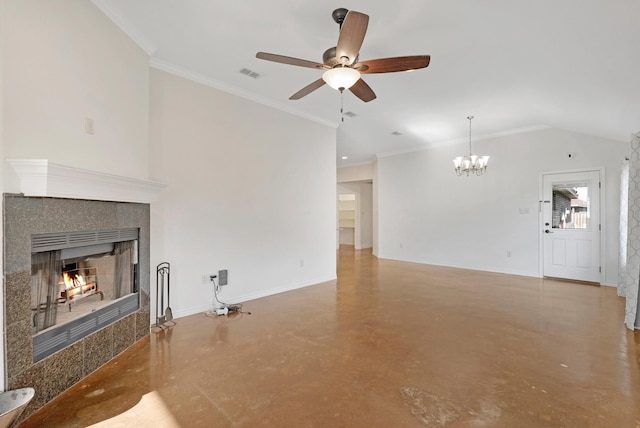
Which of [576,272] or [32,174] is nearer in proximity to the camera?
[32,174]

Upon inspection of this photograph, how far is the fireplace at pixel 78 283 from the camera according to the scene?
213 centimetres

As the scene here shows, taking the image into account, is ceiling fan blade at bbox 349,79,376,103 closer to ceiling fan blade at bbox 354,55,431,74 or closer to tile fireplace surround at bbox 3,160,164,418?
ceiling fan blade at bbox 354,55,431,74

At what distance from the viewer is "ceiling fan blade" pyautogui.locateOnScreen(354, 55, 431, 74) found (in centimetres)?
234

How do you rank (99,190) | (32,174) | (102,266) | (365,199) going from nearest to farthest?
1. (32,174)
2. (99,190)
3. (102,266)
4. (365,199)

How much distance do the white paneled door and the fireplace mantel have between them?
699cm

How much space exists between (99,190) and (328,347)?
249 cm

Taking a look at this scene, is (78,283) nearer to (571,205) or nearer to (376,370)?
(376,370)

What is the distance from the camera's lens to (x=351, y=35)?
2068 mm

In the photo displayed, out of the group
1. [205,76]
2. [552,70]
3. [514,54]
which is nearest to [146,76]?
[205,76]

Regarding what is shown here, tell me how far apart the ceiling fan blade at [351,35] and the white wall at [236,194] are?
8.02 feet

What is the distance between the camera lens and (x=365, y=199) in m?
10.9

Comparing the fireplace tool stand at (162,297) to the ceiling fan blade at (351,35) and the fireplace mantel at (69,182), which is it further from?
the ceiling fan blade at (351,35)

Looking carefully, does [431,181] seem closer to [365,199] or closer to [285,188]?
[365,199]

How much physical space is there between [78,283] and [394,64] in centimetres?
330
